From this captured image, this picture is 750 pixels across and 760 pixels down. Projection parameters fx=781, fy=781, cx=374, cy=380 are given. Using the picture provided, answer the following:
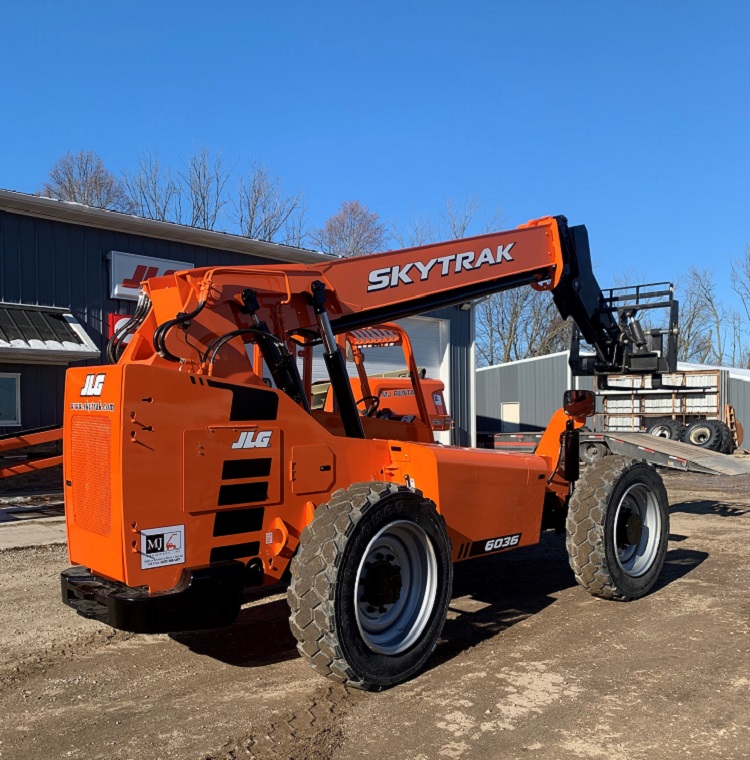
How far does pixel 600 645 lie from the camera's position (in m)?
5.43

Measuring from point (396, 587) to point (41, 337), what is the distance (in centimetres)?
1053

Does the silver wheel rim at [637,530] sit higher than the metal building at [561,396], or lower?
lower

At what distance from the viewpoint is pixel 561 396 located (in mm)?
33406

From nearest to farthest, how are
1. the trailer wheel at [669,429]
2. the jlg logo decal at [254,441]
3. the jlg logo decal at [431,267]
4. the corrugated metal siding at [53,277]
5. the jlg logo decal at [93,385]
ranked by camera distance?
the jlg logo decal at [93,385], the jlg logo decal at [254,441], the jlg logo decal at [431,267], the corrugated metal siding at [53,277], the trailer wheel at [669,429]

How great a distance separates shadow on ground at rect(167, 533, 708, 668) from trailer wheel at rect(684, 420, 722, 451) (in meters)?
17.1

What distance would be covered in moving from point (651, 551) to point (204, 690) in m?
4.29

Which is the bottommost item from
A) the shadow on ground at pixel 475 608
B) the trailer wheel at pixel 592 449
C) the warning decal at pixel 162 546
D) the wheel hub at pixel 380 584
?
the shadow on ground at pixel 475 608

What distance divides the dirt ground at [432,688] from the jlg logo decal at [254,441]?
1.44m

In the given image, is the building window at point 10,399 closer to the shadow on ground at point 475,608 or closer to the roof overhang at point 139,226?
the roof overhang at point 139,226

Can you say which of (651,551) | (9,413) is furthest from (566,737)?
(9,413)

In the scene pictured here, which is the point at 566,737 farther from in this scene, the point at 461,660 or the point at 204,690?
the point at 204,690

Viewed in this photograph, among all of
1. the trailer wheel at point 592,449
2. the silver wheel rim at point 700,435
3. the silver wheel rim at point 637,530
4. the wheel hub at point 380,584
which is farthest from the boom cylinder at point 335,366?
the silver wheel rim at point 700,435

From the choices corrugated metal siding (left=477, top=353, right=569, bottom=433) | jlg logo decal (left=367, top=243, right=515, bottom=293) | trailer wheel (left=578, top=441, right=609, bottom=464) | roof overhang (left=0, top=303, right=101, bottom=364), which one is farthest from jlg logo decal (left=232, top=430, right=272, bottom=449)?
corrugated metal siding (left=477, top=353, right=569, bottom=433)

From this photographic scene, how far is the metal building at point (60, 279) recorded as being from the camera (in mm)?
13508
